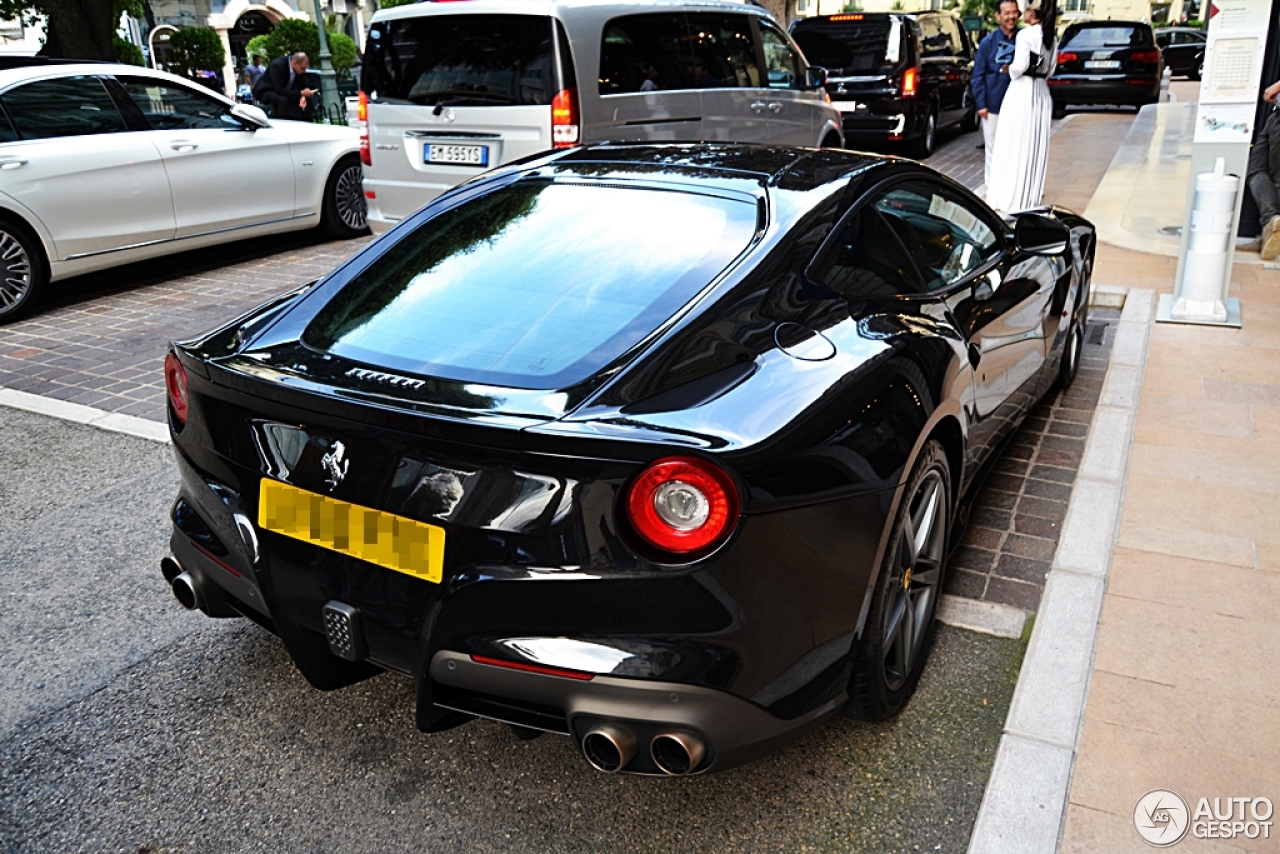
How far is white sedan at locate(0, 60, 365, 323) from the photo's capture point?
7.55 metres

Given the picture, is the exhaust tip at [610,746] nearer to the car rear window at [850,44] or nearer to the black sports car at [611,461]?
the black sports car at [611,461]

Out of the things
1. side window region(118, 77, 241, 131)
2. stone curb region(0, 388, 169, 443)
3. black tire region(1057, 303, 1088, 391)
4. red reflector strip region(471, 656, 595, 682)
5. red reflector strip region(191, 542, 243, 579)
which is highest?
side window region(118, 77, 241, 131)

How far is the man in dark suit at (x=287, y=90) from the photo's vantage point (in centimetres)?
1561

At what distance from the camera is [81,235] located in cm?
784

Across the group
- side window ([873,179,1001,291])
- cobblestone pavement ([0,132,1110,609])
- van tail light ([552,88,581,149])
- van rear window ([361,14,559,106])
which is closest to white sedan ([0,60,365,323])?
cobblestone pavement ([0,132,1110,609])

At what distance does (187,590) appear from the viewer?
2.87 m

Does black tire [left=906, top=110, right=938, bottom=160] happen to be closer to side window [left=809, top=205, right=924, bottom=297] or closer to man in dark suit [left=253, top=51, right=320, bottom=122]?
man in dark suit [left=253, top=51, right=320, bottom=122]

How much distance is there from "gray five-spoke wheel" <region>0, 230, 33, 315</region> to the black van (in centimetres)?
908

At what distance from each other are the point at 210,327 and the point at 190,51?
73.3 feet

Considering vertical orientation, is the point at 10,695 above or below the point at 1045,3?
below

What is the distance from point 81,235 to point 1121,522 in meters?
7.04

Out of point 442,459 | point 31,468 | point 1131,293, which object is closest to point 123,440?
point 31,468

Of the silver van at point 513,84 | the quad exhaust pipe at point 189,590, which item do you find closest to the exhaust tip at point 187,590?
the quad exhaust pipe at point 189,590

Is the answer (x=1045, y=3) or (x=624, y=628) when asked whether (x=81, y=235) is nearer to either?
(x=624, y=628)
